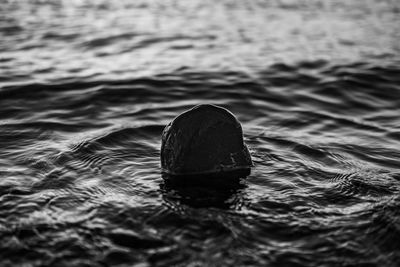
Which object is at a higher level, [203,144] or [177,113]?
[203,144]

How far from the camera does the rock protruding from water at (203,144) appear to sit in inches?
207

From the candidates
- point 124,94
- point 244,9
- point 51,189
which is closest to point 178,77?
point 124,94

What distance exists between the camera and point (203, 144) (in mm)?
5270

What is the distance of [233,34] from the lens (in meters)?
12.6

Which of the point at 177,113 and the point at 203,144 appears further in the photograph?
the point at 177,113

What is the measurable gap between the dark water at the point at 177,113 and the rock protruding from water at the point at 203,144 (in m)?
0.26

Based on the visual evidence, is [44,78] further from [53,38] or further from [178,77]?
[53,38]

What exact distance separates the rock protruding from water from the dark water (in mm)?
264

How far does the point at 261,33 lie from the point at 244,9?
3073 mm

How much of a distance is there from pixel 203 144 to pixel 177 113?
2322mm

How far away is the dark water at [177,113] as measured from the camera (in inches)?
157

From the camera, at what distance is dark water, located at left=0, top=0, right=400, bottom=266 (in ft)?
13.1

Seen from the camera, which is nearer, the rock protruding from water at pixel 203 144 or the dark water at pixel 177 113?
the dark water at pixel 177 113

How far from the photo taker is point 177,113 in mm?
7520
